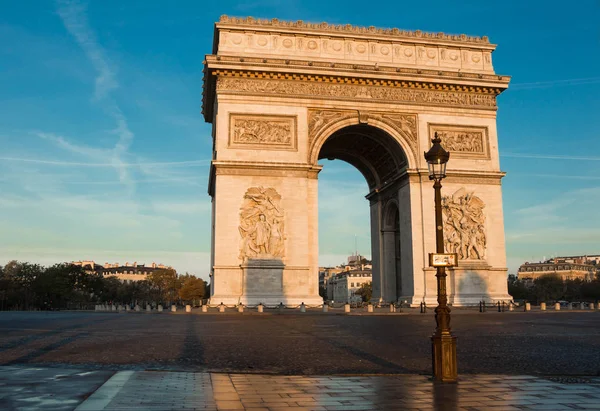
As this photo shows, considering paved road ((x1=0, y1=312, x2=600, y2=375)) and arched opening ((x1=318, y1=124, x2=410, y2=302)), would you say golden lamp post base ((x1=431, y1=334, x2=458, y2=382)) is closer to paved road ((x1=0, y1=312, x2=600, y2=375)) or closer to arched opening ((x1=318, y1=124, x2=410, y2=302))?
paved road ((x1=0, y1=312, x2=600, y2=375))

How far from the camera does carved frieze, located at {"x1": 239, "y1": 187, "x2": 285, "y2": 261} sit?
97.1 ft

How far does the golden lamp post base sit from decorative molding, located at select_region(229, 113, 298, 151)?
79.3ft

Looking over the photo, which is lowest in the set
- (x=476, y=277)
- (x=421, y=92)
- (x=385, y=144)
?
(x=476, y=277)

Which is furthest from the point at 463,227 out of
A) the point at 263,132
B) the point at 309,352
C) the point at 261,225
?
the point at 309,352

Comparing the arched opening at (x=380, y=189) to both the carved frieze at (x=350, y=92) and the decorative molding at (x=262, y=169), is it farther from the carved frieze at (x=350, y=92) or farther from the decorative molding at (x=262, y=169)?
the decorative molding at (x=262, y=169)

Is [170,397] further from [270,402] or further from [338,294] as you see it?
[338,294]

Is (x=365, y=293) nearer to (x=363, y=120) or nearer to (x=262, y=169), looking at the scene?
(x=363, y=120)

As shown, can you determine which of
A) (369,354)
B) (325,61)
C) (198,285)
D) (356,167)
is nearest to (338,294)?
(198,285)

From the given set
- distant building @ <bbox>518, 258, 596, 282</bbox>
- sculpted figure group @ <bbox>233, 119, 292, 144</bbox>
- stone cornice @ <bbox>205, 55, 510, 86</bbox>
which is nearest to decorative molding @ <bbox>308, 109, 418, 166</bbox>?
sculpted figure group @ <bbox>233, 119, 292, 144</bbox>

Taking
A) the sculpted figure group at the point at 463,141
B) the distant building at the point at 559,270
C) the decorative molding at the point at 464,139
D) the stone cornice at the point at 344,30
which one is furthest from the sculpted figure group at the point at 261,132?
the distant building at the point at 559,270

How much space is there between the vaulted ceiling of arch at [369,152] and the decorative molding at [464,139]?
8.50ft

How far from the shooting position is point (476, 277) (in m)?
31.5

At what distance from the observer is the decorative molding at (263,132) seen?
30.7m

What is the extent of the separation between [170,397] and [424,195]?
90.3 ft
